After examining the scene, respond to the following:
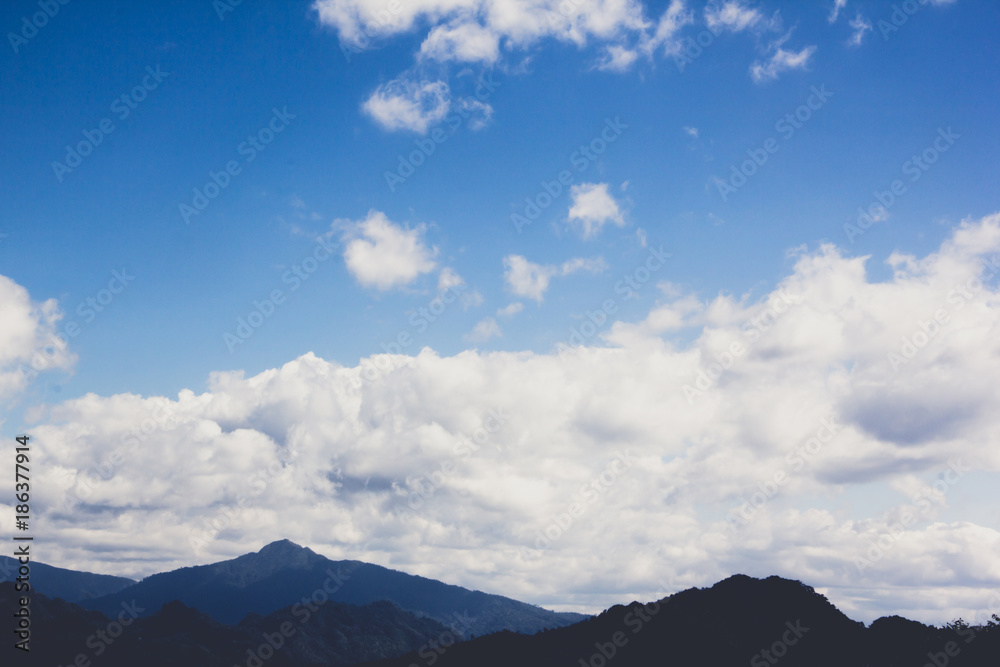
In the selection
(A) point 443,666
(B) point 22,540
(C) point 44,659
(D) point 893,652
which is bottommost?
(C) point 44,659

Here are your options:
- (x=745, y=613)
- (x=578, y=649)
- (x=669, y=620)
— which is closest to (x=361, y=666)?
(x=578, y=649)

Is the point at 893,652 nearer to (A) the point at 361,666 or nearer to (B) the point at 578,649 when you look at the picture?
(B) the point at 578,649

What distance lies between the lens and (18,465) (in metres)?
52.7

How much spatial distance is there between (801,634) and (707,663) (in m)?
23.0

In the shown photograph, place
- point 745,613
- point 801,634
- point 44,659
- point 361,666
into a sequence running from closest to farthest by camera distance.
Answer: point 801,634 → point 745,613 → point 361,666 → point 44,659

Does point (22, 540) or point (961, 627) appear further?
point (961, 627)

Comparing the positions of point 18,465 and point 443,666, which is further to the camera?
point 443,666

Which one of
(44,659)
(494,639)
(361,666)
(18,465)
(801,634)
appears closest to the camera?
(18,465)

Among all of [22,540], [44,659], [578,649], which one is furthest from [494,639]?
[44,659]

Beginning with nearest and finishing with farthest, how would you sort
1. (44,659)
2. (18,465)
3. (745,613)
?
1. (18,465)
2. (745,613)
3. (44,659)

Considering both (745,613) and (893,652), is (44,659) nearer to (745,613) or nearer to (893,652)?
(745,613)

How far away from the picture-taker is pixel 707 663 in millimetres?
118250

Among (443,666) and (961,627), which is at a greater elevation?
(961,627)

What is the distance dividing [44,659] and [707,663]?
7688 inches
